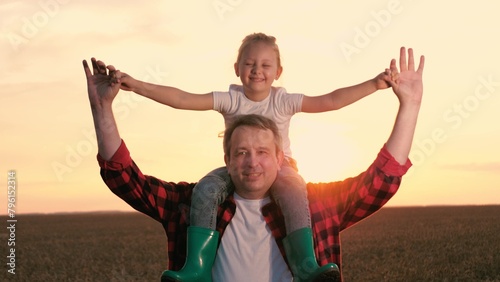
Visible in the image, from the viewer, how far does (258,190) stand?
4125 mm

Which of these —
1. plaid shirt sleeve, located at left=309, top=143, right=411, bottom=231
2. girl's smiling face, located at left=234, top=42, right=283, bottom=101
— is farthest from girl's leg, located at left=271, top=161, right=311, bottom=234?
girl's smiling face, located at left=234, top=42, right=283, bottom=101

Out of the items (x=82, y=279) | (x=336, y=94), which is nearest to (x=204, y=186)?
(x=336, y=94)

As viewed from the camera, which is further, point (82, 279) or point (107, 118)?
point (82, 279)

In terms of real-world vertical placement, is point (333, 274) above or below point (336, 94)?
below

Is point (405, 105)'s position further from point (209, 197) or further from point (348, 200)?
point (209, 197)

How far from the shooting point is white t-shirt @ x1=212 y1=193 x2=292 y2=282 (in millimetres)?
4043

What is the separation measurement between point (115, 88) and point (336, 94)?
177cm

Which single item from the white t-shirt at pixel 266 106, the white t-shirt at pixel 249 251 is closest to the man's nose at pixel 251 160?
the white t-shirt at pixel 249 251

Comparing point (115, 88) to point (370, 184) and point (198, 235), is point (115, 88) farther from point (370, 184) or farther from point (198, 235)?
point (370, 184)

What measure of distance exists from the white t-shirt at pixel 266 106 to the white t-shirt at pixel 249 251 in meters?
1.21

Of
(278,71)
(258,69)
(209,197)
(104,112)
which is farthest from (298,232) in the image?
(278,71)

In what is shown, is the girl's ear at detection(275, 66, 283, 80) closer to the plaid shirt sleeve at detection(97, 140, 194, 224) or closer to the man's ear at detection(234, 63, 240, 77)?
the man's ear at detection(234, 63, 240, 77)

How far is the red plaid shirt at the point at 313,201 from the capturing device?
4.14 metres

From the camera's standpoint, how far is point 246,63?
5660mm
